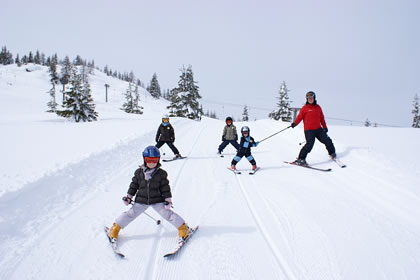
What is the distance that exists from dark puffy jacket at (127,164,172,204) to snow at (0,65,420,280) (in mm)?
585

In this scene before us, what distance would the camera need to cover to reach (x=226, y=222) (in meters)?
3.45

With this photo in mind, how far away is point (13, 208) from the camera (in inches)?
130

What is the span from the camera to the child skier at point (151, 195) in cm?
305

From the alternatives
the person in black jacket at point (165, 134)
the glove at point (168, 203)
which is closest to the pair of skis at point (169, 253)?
the glove at point (168, 203)

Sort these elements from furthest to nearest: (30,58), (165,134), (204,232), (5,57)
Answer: (30,58)
(5,57)
(165,134)
(204,232)

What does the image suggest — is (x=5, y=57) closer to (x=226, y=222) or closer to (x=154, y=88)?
(x=154, y=88)

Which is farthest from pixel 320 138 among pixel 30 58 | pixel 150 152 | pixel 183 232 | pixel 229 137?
pixel 30 58

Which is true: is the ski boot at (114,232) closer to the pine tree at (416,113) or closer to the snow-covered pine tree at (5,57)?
the pine tree at (416,113)

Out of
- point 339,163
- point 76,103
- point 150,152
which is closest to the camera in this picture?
point 150,152

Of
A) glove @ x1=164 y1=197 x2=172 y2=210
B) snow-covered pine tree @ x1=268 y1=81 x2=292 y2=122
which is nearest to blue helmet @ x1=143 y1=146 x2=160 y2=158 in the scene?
glove @ x1=164 y1=197 x2=172 y2=210

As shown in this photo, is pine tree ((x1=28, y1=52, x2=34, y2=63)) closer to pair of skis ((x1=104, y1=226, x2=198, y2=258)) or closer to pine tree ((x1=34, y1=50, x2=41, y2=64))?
pine tree ((x1=34, y1=50, x2=41, y2=64))

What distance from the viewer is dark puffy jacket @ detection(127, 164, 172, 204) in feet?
10.1

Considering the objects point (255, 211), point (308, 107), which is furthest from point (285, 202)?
point (308, 107)

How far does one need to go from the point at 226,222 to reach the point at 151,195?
135cm
